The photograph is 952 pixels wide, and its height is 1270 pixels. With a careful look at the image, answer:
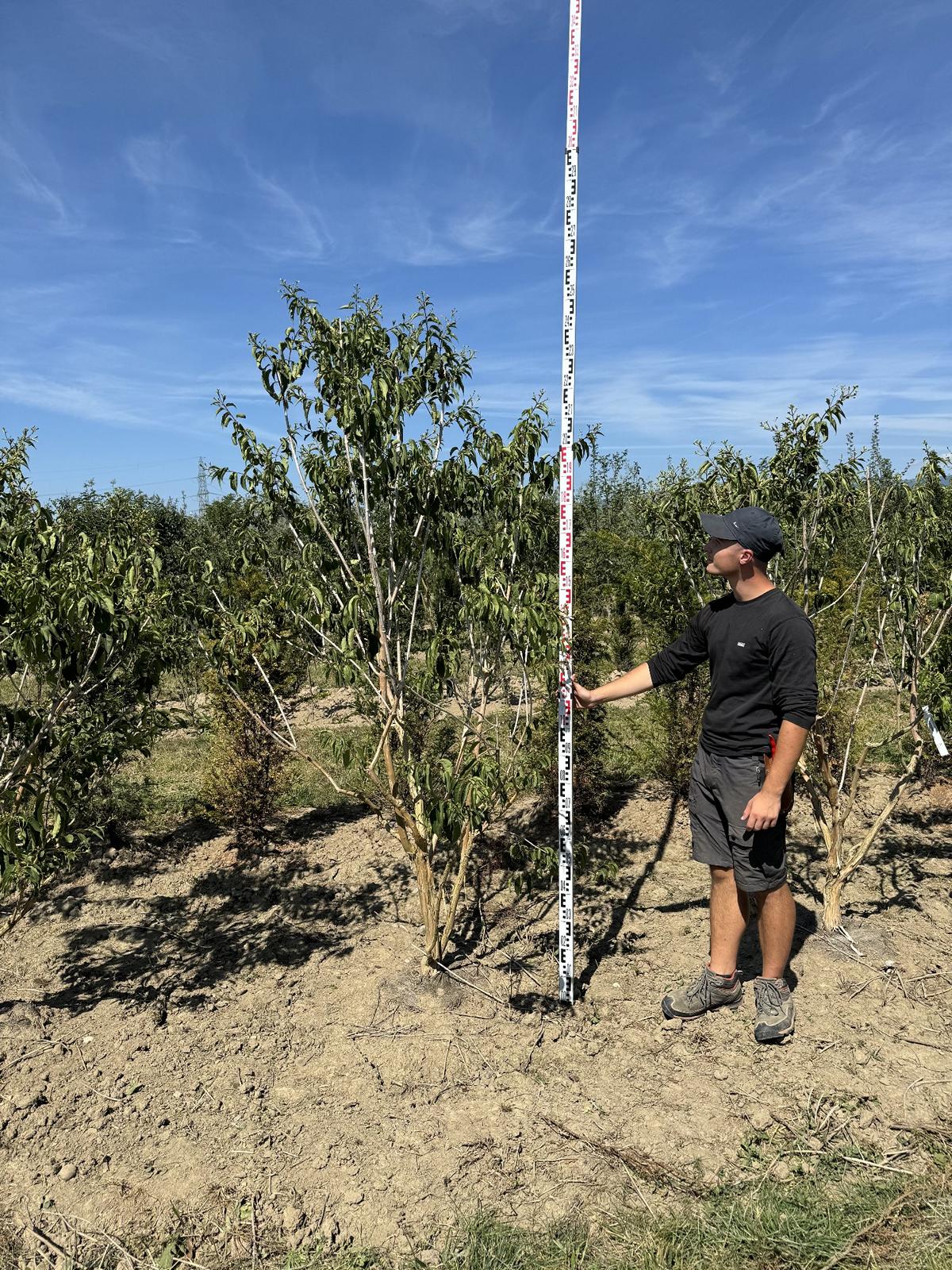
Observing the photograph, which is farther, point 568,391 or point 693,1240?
point 568,391

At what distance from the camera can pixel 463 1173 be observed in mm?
2934

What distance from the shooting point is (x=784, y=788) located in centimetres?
337

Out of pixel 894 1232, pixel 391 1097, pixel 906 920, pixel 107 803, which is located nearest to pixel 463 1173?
pixel 391 1097

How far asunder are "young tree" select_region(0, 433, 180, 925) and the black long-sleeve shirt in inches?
100

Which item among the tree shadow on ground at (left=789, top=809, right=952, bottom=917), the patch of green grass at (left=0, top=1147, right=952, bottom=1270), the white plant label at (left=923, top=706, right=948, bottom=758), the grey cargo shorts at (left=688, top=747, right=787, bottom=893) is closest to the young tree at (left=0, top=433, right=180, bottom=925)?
the patch of green grass at (left=0, top=1147, right=952, bottom=1270)

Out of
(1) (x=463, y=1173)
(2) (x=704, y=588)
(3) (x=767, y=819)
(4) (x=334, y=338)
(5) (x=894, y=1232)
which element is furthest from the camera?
(2) (x=704, y=588)

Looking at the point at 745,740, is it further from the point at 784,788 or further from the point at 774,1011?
the point at 774,1011

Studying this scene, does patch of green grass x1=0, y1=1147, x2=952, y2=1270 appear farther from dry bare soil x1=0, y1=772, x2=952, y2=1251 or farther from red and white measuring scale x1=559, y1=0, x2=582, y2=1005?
red and white measuring scale x1=559, y1=0, x2=582, y2=1005

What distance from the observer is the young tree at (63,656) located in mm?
3133

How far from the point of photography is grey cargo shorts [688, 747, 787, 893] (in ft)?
11.5

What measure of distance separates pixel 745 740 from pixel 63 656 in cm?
303

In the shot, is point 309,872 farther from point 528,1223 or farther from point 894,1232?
point 894,1232

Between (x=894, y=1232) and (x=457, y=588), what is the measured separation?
313 centimetres

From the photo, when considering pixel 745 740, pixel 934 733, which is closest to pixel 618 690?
pixel 745 740
